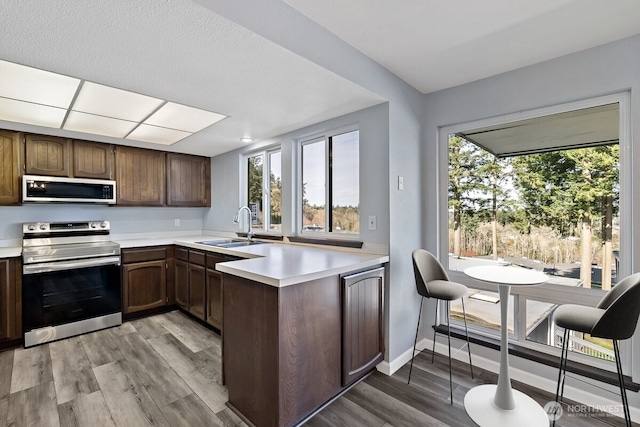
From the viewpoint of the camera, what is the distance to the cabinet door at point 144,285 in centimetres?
330

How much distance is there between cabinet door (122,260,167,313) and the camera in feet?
10.8

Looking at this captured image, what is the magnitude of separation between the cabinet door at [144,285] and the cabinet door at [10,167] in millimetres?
1250

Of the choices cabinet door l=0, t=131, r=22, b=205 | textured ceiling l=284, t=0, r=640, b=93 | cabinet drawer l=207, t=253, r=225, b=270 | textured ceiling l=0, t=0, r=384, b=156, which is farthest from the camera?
cabinet door l=0, t=131, r=22, b=205

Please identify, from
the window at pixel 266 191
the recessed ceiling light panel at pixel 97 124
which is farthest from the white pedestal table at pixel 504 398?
the recessed ceiling light panel at pixel 97 124

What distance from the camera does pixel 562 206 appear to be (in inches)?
83.1

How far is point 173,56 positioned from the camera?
1657 mm

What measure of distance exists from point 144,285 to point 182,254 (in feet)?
1.82

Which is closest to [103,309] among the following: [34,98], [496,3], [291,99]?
[34,98]

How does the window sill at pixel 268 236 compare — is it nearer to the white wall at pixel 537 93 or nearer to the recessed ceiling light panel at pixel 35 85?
the white wall at pixel 537 93

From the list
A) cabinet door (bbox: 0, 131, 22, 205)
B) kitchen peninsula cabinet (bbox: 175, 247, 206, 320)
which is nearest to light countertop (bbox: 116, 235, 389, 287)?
kitchen peninsula cabinet (bbox: 175, 247, 206, 320)

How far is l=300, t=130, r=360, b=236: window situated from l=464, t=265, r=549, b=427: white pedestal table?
119 cm

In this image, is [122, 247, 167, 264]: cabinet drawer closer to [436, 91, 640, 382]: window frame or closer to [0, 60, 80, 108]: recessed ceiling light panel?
[0, 60, 80, 108]: recessed ceiling light panel

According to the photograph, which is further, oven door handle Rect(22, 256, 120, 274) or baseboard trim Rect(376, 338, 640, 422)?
oven door handle Rect(22, 256, 120, 274)

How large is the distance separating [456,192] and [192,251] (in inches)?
111
